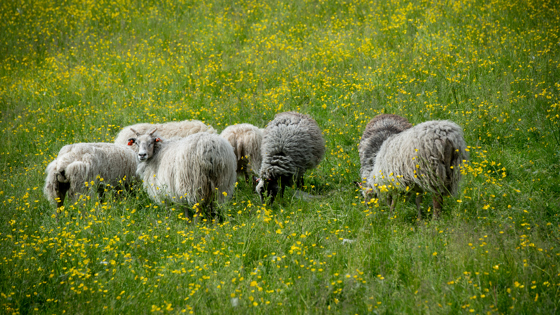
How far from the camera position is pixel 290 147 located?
7.18 m

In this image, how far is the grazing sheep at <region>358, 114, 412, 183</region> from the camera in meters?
6.41

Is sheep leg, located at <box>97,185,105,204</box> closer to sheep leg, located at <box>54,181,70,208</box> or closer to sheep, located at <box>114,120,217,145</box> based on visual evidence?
sheep leg, located at <box>54,181,70,208</box>

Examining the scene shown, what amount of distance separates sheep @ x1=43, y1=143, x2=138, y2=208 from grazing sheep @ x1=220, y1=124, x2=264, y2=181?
6.31 ft

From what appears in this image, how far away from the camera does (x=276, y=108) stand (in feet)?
31.4

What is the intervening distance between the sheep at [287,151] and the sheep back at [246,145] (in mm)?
376

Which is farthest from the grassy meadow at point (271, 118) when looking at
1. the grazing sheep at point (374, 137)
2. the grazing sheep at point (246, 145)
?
the grazing sheep at point (374, 137)

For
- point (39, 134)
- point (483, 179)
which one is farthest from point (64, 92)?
point (483, 179)

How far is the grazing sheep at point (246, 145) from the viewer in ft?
25.6

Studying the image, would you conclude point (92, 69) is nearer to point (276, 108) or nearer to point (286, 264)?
point (276, 108)

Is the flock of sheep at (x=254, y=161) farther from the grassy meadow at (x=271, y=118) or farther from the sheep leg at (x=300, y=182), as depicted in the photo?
the grassy meadow at (x=271, y=118)

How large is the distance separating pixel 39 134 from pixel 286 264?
840cm

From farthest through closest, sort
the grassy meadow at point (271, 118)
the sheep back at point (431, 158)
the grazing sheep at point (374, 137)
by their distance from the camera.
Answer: the grazing sheep at point (374, 137) → the sheep back at point (431, 158) → the grassy meadow at point (271, 118)

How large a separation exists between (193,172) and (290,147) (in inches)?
75.6

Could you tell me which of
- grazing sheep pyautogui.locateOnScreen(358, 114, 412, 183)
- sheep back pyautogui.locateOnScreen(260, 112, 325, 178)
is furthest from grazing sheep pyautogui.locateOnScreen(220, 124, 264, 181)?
grazing sheep pyautogui.locateOnScreen(358, 114, 412, 183)
